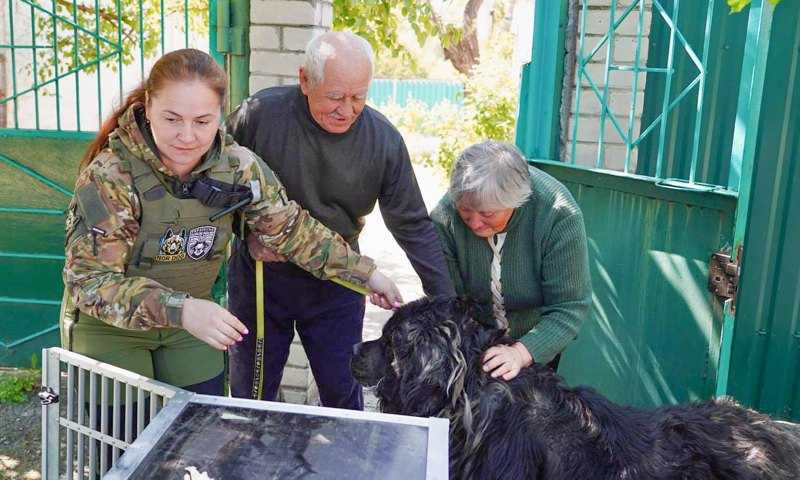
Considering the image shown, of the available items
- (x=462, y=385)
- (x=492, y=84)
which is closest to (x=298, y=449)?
(x=462, y=385)

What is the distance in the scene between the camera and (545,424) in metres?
2.22

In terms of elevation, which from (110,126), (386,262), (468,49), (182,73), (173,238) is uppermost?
(468,49)

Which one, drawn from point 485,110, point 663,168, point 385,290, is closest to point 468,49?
point 485,110

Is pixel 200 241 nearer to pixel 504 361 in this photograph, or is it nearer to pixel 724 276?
pixel 504 361

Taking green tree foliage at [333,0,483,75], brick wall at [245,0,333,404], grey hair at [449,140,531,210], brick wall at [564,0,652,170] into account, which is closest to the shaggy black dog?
grey hair at [449,140,531,210]

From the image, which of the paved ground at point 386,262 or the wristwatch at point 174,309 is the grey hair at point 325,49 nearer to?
the wristwatch at point 174,309

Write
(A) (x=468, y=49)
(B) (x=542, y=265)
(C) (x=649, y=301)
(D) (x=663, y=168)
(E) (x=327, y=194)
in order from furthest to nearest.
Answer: (A) (x=468, y=49) < (D) (x=663, y=168) < (C) (x=649, y=301) < (E) (x=327, y=194) < (B) (x=542, y=265)

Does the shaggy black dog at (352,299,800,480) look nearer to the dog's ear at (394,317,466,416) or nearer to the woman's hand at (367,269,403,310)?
the dog's ear at (394,317,466,416)

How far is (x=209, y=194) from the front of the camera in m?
2.25

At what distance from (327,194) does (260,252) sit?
397mm

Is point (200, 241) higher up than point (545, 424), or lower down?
higher up

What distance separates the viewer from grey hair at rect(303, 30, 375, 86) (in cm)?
262

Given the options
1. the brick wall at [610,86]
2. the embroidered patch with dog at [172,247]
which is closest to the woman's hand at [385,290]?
the embroidered patch with dog at [172,247]

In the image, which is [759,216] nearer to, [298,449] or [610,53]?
[610,53]
